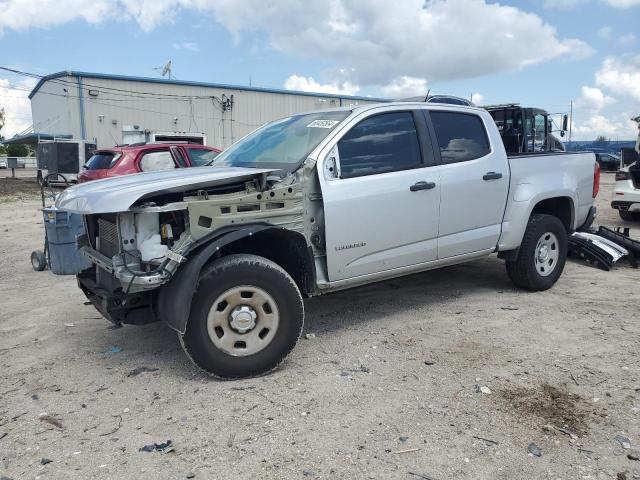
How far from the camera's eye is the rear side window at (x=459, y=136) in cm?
478

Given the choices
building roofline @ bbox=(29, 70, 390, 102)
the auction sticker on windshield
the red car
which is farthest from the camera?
building roofline @ bbox=(29, 70, 390, 102)

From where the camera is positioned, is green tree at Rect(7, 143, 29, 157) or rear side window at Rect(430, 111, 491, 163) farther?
green tree at Rect(7, 143, 29, 157)

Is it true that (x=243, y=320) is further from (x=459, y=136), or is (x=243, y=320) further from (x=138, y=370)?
(x=459, y=136)

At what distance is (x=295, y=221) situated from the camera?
385 centimetres

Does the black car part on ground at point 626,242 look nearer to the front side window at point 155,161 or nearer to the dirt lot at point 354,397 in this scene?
the dirt lot at point 354,397

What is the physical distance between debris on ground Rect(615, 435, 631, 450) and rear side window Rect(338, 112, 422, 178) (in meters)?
2.43

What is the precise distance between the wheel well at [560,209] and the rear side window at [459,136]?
1.16 meters

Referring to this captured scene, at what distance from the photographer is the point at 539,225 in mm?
5418

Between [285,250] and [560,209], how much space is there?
3537mm

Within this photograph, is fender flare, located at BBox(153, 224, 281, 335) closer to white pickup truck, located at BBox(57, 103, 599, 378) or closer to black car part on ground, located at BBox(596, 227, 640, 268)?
white pickup truck, located at BBox(57, 103, 599, 378)

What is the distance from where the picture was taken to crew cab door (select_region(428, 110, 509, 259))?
4.71 metres

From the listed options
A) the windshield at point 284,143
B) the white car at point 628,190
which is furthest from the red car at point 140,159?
the white car at point 628,190

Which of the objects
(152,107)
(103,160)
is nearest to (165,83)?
(152,107)

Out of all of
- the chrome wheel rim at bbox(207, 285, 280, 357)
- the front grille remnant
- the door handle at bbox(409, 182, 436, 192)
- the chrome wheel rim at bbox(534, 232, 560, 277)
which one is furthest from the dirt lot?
the door handle at bbox(409, 182, 436, 192)
